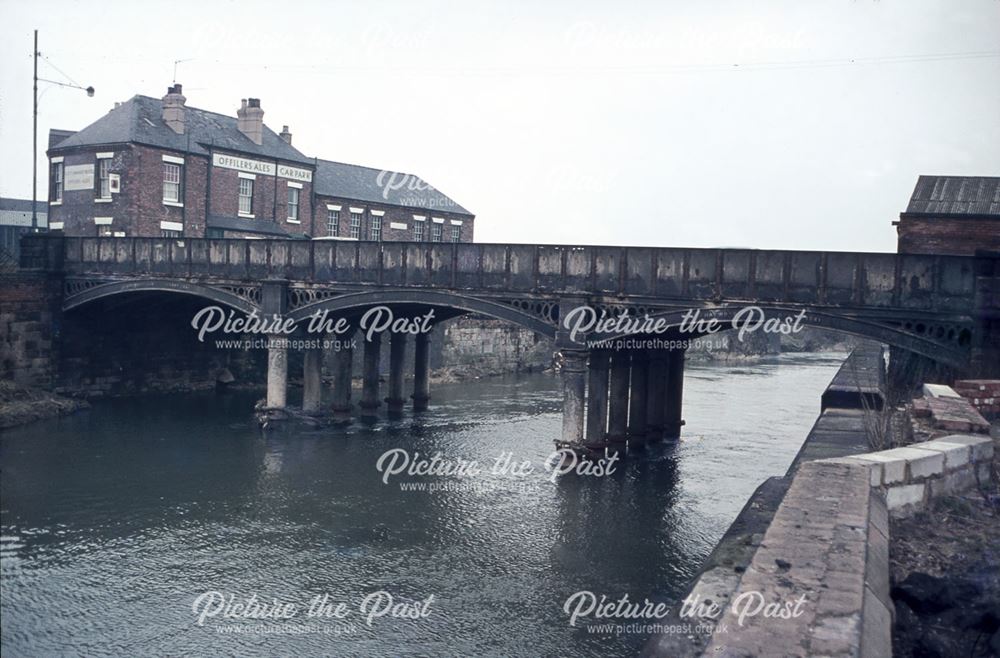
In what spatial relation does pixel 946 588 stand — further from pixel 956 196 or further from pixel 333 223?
pixel 333 223

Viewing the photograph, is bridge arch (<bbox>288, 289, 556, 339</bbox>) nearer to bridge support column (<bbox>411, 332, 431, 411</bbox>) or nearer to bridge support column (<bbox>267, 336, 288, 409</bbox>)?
bridge support column (<bbox>267, 336, 288, 409</bbox>)

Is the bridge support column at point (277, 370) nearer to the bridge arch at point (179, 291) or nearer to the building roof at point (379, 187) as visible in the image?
the bridge arch at point (179, 291)

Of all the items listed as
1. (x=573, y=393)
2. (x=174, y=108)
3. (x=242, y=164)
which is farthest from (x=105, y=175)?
(x=573, y=393)

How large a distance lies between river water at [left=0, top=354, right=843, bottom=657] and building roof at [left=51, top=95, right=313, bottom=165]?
44.4 ft

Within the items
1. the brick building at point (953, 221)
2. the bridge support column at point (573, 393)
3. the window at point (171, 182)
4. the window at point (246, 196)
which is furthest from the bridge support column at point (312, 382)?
the brick building at point (953, 221)

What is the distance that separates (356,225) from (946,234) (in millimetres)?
29197

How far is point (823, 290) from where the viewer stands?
20469 mm

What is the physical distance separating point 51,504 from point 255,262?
12.1 metres

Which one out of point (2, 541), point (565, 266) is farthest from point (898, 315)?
point (2, 541)

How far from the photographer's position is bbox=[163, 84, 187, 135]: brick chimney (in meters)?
39.1

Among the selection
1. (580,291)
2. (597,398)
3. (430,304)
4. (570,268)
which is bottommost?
(597,398)

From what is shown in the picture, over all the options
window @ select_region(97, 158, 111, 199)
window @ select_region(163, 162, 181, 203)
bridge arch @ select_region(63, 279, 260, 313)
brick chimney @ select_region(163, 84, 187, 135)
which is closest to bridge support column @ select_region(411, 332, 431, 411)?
bridge arch @ select_region(63, 279, 260, 313)

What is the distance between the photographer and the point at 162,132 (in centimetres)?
3847

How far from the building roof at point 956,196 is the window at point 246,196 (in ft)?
94.1
